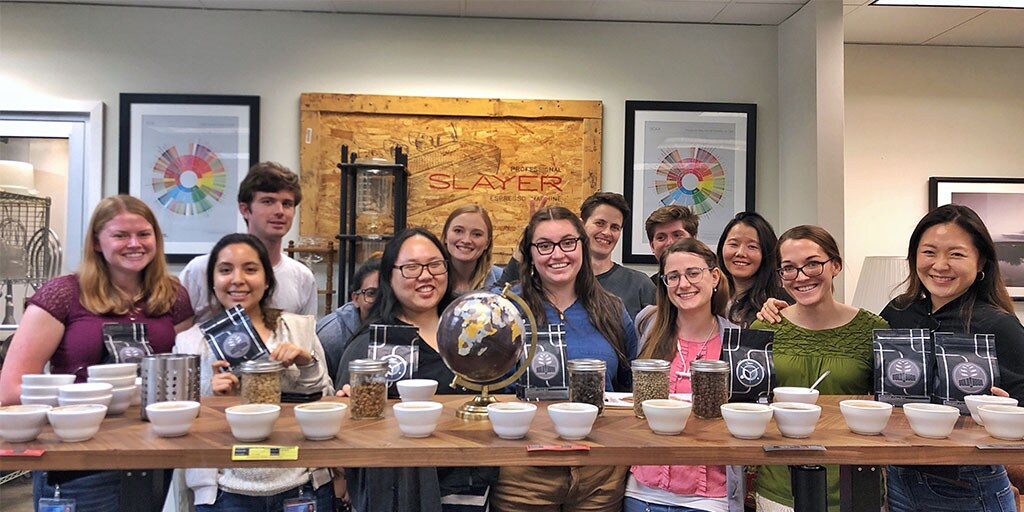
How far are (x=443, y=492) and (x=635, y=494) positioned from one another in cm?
54

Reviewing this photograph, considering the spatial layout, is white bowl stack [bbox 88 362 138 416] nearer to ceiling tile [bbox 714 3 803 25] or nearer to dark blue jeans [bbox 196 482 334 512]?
dark blue jeans [bbox 196 482 334 512]

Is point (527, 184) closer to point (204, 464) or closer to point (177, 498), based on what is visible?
point (177, 498)

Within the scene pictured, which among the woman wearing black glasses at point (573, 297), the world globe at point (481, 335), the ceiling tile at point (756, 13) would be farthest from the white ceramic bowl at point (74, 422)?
the ceiling tile at point (756, 13)

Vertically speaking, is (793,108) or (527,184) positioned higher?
(793,108)

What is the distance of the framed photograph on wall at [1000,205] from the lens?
4.67 metres

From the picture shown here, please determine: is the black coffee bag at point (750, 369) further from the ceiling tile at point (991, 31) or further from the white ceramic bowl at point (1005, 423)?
the ceiling tile at point (991, 31)

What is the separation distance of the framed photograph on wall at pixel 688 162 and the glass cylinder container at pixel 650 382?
8.80 ft

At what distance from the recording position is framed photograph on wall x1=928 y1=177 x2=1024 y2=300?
A: 4.67m

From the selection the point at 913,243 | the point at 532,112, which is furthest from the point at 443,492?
the point at 532,112

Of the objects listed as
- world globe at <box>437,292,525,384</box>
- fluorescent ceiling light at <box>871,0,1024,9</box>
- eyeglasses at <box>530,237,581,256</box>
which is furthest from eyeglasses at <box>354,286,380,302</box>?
fluorescent ceiling light at <box>871,0,1024,9</box>

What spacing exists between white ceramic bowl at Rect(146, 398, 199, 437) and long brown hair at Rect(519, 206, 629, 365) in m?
1.06

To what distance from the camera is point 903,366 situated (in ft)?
5.74

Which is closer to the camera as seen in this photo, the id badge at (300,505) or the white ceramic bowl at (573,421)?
the white ceramic bowl at (573,421)

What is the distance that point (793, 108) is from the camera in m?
4.27
